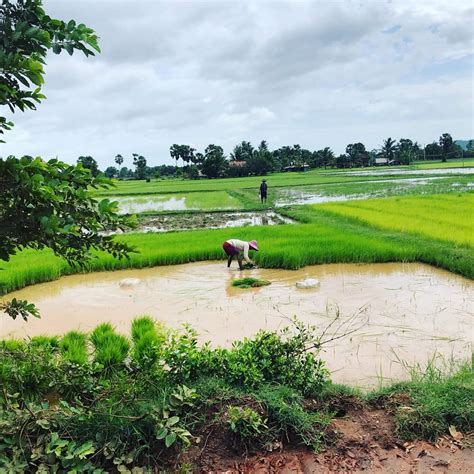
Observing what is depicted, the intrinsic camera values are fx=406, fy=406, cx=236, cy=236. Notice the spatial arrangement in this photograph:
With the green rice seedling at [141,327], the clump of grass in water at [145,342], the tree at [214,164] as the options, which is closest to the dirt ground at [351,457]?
the clump of grass in water at [145,342]

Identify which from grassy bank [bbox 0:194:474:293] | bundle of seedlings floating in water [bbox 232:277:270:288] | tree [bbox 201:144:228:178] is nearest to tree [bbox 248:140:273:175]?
tree [bbox 201:144:228:178]

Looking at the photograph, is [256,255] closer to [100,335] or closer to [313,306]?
[313,306]

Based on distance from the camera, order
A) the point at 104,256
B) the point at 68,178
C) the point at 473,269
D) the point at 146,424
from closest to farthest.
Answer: the point at 68,178, the point at 146,424, the point at 473,269, the point at 104,256

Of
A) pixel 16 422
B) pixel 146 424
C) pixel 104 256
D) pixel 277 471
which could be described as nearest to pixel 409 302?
pixel 277 471

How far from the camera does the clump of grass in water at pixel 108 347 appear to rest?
12.5 ft

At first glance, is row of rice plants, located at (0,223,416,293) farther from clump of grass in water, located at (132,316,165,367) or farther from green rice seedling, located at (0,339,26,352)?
clump of grass in water, located at (132,316,165,367)

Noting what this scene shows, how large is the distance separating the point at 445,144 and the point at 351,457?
238ft

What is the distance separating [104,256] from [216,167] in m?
46.0

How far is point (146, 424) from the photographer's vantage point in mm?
2465

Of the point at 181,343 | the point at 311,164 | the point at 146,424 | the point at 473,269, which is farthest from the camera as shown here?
the point at 311,164

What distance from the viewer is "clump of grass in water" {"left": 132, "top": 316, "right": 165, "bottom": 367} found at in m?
3.25

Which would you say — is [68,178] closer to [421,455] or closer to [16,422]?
[16,422]

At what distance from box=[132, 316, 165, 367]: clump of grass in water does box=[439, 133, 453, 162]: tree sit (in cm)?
7002

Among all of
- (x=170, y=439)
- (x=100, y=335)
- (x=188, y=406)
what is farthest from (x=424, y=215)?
(x=170, y=439)
